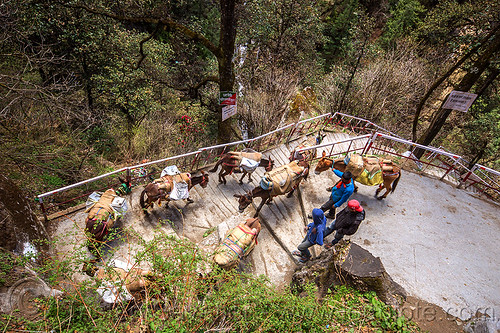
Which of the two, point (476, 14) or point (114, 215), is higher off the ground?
point (476, 14)

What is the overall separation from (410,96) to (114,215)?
16.2 m

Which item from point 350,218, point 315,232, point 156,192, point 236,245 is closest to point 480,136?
point 350,218

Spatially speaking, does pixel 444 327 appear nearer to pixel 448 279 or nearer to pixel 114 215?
pixel 448 279

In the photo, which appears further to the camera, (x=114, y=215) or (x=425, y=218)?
(x=425, y=218)

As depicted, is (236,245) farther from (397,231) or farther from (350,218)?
(397,231)

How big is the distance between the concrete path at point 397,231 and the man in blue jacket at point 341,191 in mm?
652

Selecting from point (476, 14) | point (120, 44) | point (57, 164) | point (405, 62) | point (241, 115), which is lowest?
point (57, 164)

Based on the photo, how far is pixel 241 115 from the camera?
12547 millimetres

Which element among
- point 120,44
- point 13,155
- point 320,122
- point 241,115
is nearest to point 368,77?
point 320,122

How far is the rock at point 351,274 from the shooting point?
4.48 meters

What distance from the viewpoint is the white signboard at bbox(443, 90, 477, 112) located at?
27.8 feet

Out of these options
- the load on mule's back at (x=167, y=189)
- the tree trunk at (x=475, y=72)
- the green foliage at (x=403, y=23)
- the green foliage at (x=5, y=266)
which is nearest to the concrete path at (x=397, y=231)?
the load on mule's back at (x=167, y=189)

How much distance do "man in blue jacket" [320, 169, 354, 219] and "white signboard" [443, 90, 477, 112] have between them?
229 inches

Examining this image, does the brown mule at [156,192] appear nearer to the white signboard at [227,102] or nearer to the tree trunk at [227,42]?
the white signboard at [227,102]
